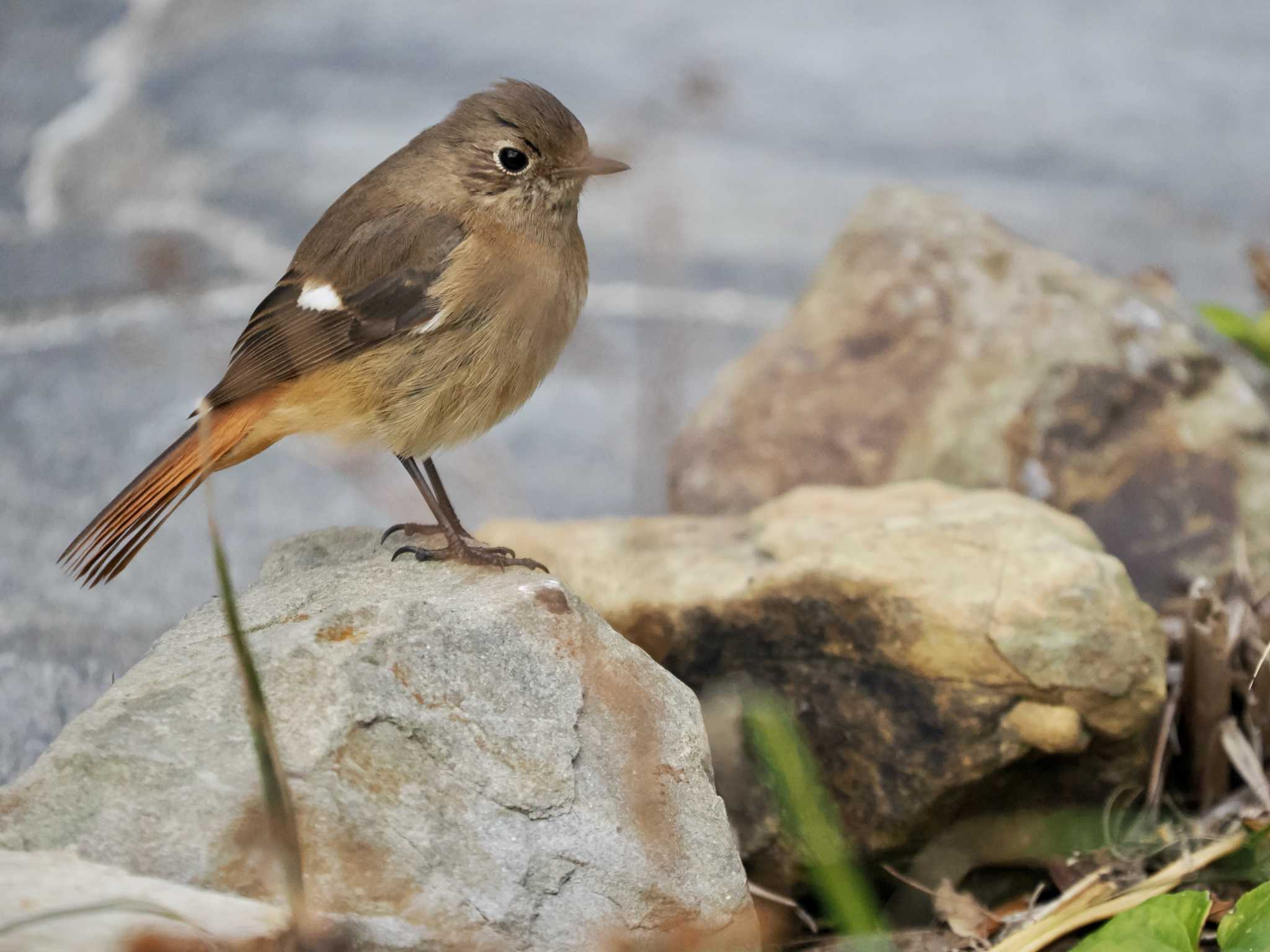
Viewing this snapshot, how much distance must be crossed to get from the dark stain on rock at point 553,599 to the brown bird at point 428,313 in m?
0.38

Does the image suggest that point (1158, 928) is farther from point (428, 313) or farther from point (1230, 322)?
point (1230, 322)

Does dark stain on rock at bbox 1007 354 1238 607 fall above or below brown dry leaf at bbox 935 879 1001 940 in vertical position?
above

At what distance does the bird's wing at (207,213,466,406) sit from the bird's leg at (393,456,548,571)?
0.32m

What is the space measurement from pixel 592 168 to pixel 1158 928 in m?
1.91

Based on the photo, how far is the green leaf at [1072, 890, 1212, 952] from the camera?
227 cm

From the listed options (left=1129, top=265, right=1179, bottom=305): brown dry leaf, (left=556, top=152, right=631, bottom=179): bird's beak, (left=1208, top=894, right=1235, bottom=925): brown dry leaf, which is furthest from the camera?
(left=1129, top=265, right=1179, bottom=305): brown dry leaf

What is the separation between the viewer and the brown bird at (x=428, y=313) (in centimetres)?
306

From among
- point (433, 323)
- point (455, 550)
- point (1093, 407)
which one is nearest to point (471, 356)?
point (433, 323)

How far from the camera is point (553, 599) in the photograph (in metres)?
2.58

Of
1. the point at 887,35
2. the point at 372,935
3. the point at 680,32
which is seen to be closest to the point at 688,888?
the point at 372,935

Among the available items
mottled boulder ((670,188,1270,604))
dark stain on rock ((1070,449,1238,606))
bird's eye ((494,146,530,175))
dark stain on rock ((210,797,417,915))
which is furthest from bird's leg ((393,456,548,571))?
dark stain on rock ((1070,449,1238,606))

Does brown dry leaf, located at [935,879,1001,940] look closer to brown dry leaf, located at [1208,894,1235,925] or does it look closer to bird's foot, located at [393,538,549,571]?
brown dry leaf, located at [1208,894,1235,925]

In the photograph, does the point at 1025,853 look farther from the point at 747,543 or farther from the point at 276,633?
the point at 276,633

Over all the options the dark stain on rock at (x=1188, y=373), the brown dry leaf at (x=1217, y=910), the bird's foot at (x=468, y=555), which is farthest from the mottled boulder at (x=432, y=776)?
the dark stain on rock at (x=1188, y=373)
